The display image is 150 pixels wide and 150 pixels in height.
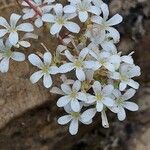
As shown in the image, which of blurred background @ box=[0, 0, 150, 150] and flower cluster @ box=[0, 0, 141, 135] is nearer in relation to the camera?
flower cluster @ box=[0, 0, 141, 135]

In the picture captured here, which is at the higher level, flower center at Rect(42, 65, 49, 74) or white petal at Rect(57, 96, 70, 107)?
flower center at Rect(42, 65, 49, 74)

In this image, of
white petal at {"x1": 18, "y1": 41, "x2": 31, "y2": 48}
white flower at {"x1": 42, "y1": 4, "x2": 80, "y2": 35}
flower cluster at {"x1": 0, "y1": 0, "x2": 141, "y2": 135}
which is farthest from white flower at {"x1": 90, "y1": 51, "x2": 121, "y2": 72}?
white petal at {"x1": 18, "y1": 41, "x2": 31, "y2": 48}

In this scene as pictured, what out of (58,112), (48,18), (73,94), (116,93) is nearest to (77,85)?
(73,94)

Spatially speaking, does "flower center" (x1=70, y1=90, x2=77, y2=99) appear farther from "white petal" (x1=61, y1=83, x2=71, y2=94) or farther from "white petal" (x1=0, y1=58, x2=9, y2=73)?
"white petal" (x1=0, y1=58, x2=9, y2=73)

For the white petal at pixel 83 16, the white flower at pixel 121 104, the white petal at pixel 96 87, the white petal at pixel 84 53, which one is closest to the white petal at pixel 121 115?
the white flower at pixel 121 104

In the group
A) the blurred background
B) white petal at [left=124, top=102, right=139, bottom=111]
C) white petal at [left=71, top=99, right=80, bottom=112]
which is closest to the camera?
white petal at [left=71, top=99, right=80, bottom=112]

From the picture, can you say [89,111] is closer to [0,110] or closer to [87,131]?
[0,110]

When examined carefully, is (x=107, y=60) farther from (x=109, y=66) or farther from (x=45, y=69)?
(x=45, y=69)
